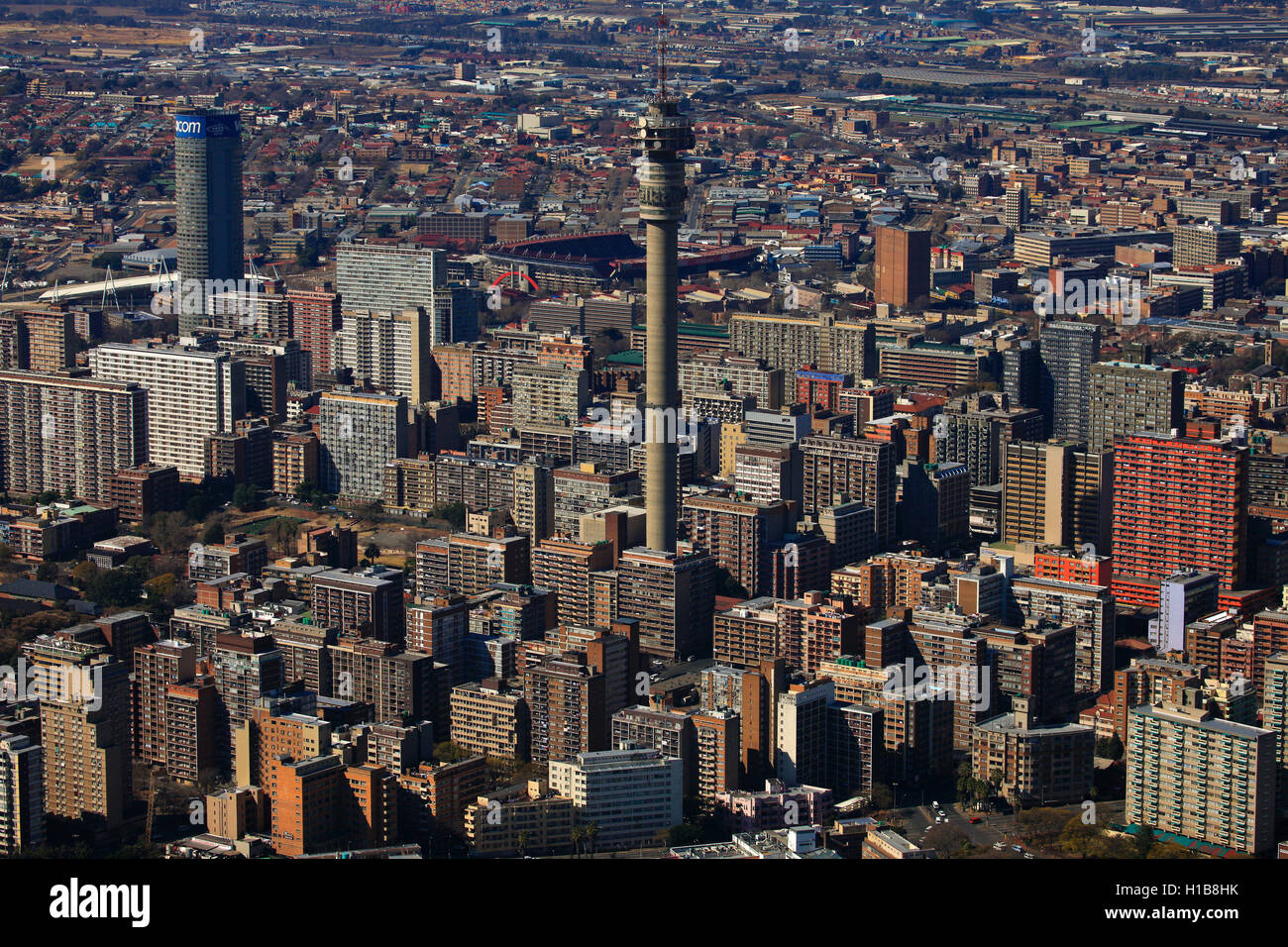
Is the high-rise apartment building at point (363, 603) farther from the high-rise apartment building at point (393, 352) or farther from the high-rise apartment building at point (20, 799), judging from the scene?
the high-rise apartment building at point (393, 352)

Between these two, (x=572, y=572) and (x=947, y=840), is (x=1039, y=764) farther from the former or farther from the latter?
(x=572, y=572)

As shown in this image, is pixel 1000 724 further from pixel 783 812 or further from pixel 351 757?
pixel 351 757

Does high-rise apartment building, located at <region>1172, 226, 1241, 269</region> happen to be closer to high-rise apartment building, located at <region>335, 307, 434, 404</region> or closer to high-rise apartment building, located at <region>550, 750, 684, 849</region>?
high-rise apartment building, located at <region>335, 307, 434, 404</region>

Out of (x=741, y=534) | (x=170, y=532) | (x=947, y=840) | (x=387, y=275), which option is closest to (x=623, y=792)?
(x=947, y=840)

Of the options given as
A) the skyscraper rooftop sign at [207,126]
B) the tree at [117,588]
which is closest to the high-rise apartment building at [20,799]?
the tree at [117,588]

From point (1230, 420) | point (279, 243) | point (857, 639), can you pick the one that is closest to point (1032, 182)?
point (279, 243)

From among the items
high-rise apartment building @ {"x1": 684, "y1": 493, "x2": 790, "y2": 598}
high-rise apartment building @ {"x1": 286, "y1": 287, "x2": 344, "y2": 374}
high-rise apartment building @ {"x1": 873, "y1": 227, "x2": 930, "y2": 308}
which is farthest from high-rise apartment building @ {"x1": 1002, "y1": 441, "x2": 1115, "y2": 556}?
high-rise apartment building @ {"x1": 873, "y1": 227, "x2": 930, "y2": 308}
